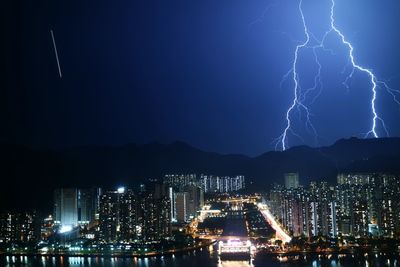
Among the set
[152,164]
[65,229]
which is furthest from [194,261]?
[152,164]

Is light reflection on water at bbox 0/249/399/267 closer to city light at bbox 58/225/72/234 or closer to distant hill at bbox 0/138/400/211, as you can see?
city light at bbox 58/225/72/234

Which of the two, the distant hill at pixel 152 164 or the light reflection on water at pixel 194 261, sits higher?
the distant hill at pixel 152 164

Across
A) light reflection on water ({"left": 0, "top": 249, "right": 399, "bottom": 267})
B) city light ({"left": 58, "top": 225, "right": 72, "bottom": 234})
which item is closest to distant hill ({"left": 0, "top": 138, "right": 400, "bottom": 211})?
city light ({"left": 58, "top": 225, "right": 72, "bottom": 234})

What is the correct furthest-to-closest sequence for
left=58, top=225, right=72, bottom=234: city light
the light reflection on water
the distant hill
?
the distant hill → left=58, top=225, right=72, bottom=234: city light → the light reflection on water

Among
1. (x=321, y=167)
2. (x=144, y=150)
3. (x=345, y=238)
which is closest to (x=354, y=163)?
(x=321, y=167)

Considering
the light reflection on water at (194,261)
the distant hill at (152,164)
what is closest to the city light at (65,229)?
the distant hill at (152,164)

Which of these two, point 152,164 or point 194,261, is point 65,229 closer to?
point 194,261

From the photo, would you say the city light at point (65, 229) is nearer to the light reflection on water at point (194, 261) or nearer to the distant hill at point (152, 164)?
the distant hill at point (152, 164)

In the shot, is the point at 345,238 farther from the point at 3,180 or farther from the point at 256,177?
the point at 256,177
